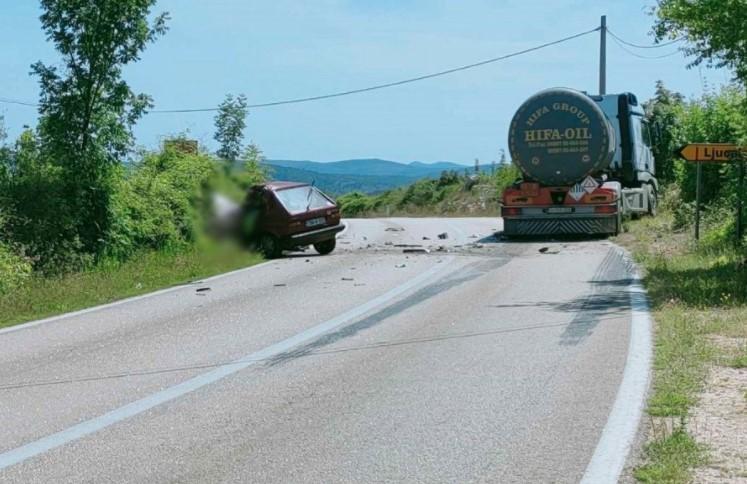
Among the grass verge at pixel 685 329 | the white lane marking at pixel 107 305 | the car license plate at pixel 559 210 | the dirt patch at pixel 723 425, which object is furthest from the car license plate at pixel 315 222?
the dirt patch at pixel 723 425

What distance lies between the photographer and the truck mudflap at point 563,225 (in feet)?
76.1

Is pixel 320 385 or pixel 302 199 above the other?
pixel 302 199

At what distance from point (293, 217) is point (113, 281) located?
4.93 metres

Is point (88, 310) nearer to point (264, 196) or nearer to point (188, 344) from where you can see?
point (188, 344)

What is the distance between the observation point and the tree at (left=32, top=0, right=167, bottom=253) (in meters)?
17.3

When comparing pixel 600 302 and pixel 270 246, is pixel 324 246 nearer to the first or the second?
pixel 270 246

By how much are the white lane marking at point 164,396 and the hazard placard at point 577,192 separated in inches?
471

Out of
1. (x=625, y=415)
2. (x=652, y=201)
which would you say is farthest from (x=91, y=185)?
(x=652, y=201)

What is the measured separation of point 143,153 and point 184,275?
4550mm

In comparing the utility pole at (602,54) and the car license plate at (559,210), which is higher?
the utility pole at (602,54)

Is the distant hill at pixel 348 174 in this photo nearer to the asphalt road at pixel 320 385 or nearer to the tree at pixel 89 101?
the tree at pixel 89 101

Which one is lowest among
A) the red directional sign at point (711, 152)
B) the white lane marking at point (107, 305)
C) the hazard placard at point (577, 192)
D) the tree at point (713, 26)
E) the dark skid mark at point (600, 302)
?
the dark skid mark at point (600, 302)

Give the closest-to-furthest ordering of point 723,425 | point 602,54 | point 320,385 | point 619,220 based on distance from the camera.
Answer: point 723,425 < point 320,385 < point 619,220 < point 602,54

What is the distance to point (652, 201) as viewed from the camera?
28.2 metres
